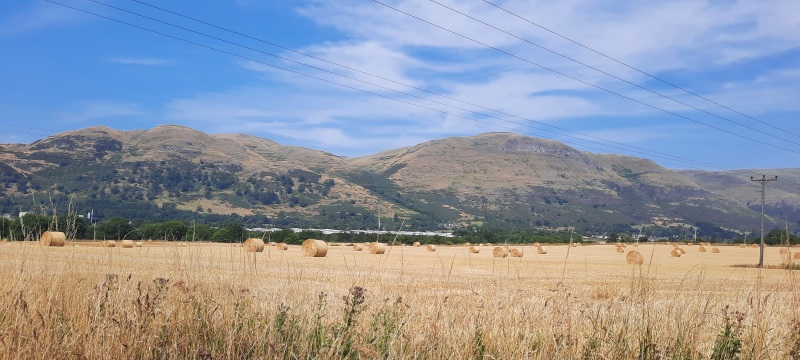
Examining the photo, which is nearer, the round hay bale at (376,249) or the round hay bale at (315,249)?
the round hay bale at (315,249)

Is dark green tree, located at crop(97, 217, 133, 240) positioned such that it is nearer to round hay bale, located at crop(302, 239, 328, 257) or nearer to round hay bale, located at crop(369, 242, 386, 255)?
round hay bale, located at crop(302, 239, 328, 257)

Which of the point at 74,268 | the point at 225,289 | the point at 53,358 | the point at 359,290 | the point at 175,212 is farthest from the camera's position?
the point at 175,212

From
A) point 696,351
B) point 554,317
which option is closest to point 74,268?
point 554,317

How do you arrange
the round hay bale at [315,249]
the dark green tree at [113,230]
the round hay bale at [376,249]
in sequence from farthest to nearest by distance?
1. the round hay bale at [376,249]
2. the round hay bale at [315,249]
3. the dark green tree at [113,230]

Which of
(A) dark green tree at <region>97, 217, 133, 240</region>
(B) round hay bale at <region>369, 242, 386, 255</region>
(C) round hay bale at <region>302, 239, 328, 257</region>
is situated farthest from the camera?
(B) round hay bale at <region>369, 242, 386, 255</region>

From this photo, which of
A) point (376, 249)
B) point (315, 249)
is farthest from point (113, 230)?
point (376, 249)

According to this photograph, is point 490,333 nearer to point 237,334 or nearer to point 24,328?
point 237,334

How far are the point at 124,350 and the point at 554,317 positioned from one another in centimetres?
547

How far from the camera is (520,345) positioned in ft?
22.9

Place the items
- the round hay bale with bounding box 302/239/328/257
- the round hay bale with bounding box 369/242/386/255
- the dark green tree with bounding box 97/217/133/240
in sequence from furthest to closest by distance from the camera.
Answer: the round hay bale with bounding box 369/242/386/255 → the round hay bale with bounding box 302/239/328/257 → the dark green tree with bounding box 97/217/133/240

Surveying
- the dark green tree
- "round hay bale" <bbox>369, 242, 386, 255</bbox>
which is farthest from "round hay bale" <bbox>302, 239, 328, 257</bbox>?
the dark green tree

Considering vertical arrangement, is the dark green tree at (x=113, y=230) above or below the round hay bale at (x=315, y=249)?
above

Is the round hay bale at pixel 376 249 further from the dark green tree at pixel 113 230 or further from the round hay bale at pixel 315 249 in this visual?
the dark green tree at pixel 113 230

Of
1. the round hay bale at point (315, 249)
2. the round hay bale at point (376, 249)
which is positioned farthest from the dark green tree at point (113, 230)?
the round hay bale at point (376, 249)
